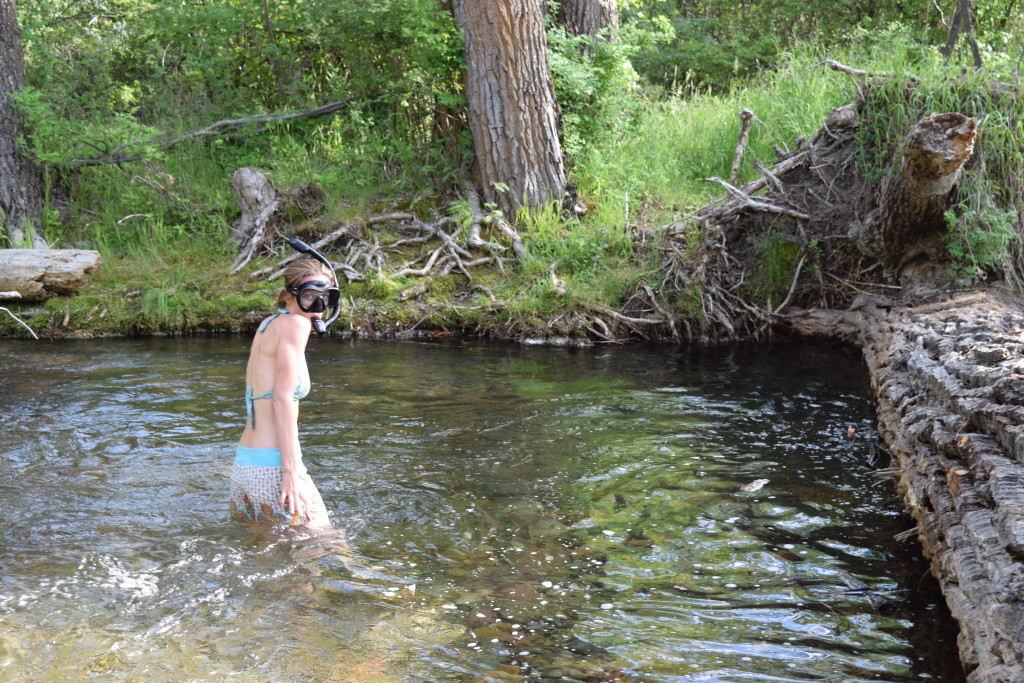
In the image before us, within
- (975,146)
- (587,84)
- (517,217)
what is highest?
(587,84)

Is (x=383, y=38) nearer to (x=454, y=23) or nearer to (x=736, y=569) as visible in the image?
(x=454, y=23)

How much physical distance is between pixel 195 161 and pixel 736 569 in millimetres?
11284

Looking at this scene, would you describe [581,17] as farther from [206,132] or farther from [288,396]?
[288,396]

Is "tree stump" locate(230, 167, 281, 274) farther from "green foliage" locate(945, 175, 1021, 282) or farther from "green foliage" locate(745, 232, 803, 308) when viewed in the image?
"green foliage" locate(945, 175, 1021, 282)

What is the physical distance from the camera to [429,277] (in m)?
11.3

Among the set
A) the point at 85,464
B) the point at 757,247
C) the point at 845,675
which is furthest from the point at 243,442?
the point at 757,247

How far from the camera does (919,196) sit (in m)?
8.10

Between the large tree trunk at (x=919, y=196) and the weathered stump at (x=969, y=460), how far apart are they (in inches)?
51.9

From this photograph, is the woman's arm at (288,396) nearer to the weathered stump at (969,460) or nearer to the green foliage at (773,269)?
the weathered stump at (969,460)

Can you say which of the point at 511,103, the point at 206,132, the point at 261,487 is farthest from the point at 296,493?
the point at 206,132

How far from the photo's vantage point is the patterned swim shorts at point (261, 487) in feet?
15.4

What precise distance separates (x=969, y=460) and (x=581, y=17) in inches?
412

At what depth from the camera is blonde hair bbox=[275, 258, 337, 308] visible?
461 centimetres

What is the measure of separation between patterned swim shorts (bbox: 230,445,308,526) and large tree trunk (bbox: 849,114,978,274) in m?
5.82
